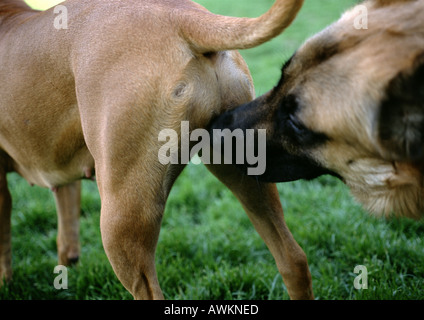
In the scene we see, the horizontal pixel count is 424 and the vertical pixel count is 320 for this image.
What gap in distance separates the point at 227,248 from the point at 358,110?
6.77ft

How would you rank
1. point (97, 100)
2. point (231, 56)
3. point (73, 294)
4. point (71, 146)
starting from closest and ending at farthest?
1. point (97, 100)
2. point (231, 56)
3. point (71, 146)
4. point (73, 294)

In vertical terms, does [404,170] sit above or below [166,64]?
below

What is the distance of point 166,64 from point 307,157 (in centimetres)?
86

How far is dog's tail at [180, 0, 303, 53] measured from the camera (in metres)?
2.14

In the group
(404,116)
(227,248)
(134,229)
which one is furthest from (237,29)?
(227,248)

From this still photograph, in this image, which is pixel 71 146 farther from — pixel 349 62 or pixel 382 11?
pixel 382 11

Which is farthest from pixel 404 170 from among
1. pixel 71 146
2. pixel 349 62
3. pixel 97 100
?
pixel 71 146

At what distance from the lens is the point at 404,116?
1.97 metres

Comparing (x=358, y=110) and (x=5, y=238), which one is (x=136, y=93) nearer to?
(x=358, y=110)

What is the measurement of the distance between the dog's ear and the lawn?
2.66ft

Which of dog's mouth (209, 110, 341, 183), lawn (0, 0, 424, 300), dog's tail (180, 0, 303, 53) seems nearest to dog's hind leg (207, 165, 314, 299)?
dog's mouth (209, 110, 341, 183)

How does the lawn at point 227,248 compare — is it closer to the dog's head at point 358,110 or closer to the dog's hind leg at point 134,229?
the dog's head at point 358,110

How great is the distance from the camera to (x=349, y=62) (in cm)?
211

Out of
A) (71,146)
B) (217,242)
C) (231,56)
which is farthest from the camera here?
(217,242)
